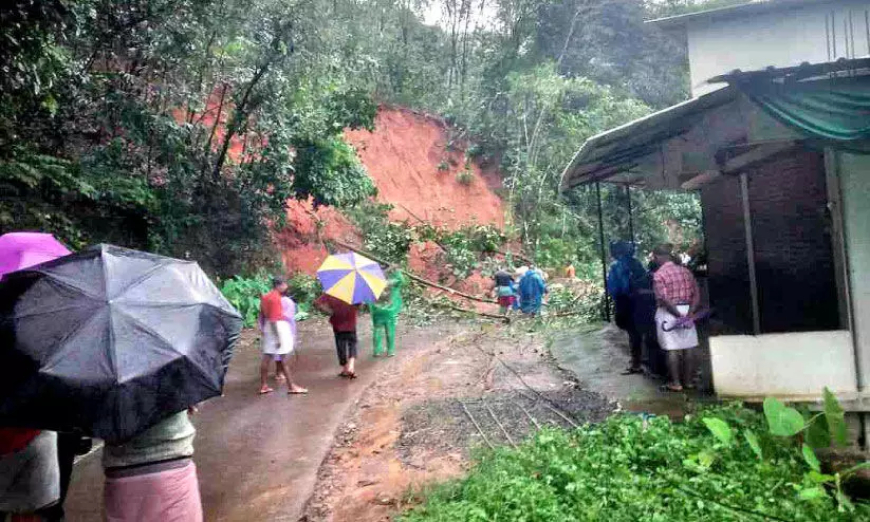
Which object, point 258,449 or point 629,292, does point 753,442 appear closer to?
point 629,292

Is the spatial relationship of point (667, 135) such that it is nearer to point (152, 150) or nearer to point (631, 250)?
point (631, 250)

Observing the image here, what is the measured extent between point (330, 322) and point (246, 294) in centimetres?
683

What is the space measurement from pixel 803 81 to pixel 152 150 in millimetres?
12755

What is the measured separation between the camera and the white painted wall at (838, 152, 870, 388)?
657 centimetres

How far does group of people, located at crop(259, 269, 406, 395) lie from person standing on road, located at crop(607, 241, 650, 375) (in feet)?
12.3

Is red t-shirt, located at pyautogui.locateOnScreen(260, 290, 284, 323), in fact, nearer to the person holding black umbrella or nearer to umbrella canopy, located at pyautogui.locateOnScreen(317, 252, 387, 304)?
umbrella canopy, located at pyautogui.locateOnScreen(317, 252, 387, 304)

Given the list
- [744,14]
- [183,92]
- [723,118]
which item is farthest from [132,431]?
[183,92]

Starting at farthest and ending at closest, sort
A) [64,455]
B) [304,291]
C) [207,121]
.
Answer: [207,121] < [304,291] < [64,455]

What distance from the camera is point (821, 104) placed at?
577 cm

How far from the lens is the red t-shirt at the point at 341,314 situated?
35.8 ft

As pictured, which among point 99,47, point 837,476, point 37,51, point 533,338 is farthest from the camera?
point 533,338

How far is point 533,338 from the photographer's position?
1478cm

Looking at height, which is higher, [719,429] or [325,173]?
[325,173]

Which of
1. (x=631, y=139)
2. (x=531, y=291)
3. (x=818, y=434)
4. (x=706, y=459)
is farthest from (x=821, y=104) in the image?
(x=531, y=291)
